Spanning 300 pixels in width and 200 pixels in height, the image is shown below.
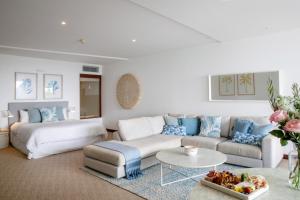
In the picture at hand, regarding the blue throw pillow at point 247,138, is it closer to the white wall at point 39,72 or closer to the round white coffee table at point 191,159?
the round white coffee table at point 191,159

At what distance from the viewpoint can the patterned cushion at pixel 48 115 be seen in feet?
19.8

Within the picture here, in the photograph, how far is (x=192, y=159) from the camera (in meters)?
3.11

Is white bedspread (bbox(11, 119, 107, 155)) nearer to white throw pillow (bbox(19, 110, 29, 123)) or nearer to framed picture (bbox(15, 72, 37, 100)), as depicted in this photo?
white throw pillow (bbox(19, 110, 29, 123))

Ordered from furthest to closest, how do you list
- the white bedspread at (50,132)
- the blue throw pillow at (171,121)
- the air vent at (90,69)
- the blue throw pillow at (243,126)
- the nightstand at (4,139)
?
the air vent at (90,69)
the nightstand at (4,139)
the blue throw pillow at (171,121)
the white bedspread at (50,132)
the blue throw pillow at (243,126)

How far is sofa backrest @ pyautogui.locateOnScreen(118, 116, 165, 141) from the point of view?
171 inches

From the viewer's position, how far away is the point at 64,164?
433cm

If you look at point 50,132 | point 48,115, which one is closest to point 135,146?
point 50,132

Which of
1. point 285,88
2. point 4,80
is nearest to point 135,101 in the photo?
point 4,80

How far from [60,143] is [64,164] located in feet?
3.04

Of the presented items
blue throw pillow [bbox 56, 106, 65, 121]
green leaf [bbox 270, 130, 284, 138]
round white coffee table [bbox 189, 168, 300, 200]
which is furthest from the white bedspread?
green leaf [bbox 270, 130, 284, 138]

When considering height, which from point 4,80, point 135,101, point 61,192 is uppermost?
point 4,80

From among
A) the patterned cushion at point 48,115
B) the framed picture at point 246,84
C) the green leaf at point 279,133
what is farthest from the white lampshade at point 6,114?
the green leaf at point 279,133

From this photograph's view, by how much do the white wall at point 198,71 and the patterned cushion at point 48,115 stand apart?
2.10 meters

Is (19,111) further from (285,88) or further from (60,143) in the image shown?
(285,88)
